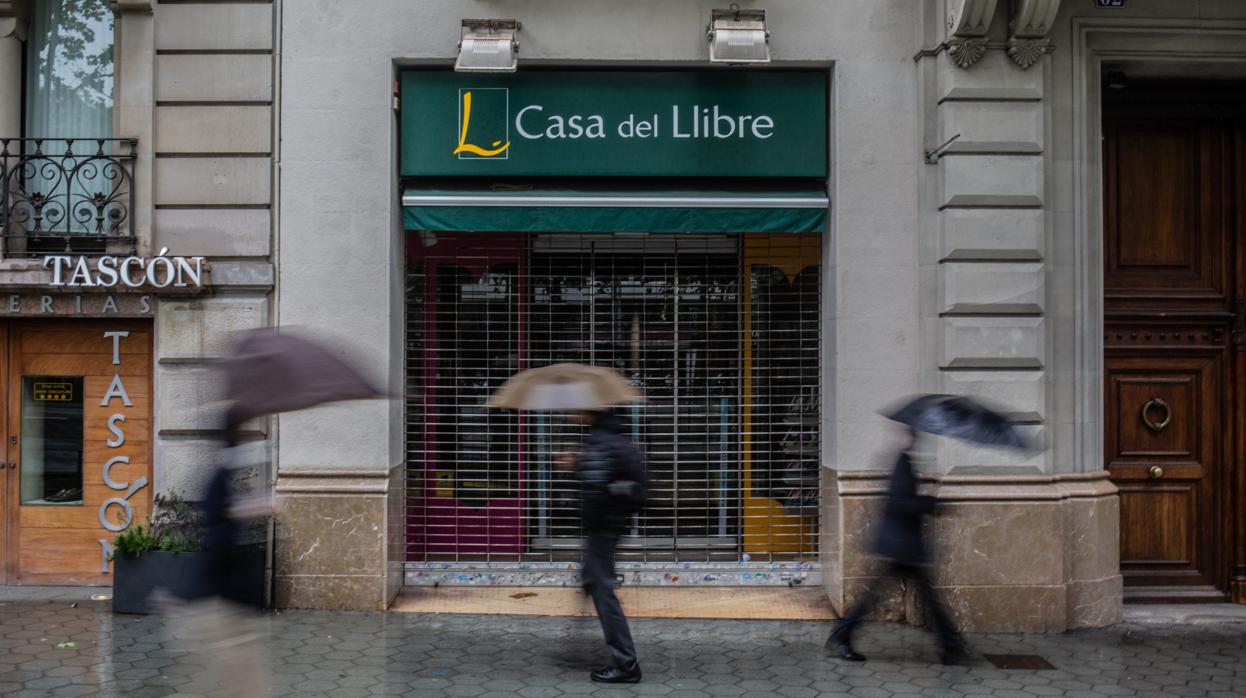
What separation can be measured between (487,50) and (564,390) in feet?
11.8

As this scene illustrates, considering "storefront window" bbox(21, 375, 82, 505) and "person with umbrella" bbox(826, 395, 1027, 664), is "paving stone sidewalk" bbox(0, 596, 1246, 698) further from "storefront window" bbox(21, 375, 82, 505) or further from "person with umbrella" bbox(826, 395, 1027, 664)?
"storefront window" bbox(21, 375, 82, 505)

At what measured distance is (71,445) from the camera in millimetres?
9414

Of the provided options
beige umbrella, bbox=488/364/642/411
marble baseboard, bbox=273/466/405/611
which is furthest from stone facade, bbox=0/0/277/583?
beige umbrella, bbox=488/364/642/411

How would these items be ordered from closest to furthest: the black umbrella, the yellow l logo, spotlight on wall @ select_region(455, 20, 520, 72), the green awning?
the black umbrella → spotlight on wall @ select_region(455, 20, 520, 72) → the green awning → the yellow l logo

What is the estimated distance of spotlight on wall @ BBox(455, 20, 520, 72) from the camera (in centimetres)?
860

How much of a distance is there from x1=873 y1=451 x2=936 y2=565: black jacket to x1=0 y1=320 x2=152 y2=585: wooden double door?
21.2 ft

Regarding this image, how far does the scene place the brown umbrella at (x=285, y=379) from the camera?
15.3ft

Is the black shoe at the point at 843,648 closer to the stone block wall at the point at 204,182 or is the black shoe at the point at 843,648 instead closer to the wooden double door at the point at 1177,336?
the wooden double door at the point at 1177,336

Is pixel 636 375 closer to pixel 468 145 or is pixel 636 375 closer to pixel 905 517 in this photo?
pixel 468 145

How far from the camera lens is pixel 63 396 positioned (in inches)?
371

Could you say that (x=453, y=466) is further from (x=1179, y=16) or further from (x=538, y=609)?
(x=1179, y=16)

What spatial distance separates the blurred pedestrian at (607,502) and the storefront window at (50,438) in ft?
17.3

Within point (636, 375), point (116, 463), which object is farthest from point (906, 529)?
point (116, 463)

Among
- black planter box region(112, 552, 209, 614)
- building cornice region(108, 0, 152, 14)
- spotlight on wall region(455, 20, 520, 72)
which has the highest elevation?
building cornice region(108, 0, 152, 14)
